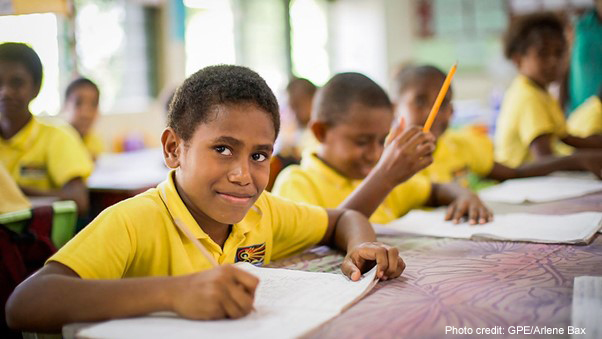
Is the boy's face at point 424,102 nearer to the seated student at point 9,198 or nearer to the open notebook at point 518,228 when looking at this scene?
the open notebook at point 518,228

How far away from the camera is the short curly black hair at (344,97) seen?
1531mm

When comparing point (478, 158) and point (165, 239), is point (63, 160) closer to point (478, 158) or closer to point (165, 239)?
point (165, 239)

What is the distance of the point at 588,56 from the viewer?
282 cm

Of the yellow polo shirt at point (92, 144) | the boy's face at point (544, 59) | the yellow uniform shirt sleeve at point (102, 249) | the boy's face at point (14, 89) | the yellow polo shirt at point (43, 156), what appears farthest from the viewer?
the yellow polo shirt at point (92, 144)

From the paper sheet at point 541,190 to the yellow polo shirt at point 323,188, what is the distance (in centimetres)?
26

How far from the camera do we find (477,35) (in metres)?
6.84

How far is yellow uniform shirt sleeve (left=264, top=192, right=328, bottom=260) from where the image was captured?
1112 millimetres

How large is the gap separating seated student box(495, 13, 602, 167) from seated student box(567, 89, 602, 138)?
168 millimetres

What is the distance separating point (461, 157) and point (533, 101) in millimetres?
429

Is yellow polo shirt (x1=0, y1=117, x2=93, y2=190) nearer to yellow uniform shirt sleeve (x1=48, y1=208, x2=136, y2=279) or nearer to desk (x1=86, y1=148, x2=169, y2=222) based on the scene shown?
desk (x1=86, y1=148, x2=169, y2=222)

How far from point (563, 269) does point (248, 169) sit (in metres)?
0.51

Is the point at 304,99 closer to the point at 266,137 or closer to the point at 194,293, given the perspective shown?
the point at 266,137

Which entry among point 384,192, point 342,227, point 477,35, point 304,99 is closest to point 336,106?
point 384,192

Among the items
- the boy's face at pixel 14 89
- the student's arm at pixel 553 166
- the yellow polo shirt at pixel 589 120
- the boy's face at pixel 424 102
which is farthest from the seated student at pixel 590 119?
the boy's face at pixel 14 89
